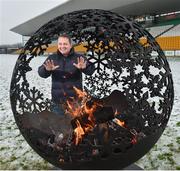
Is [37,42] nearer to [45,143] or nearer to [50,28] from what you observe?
[50,28]

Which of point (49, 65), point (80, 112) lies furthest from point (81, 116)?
point (49, 65)

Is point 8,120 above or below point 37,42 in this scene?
below

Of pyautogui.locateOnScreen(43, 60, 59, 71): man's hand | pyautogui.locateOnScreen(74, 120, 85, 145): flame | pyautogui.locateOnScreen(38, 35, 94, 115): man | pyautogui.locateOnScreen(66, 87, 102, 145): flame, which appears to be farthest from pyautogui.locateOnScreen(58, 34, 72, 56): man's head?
pyautogui.locateOnScreen(74, 120, 85, 145): flame

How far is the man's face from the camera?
2.69 meters

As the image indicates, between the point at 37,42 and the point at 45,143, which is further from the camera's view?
the point at 37,42

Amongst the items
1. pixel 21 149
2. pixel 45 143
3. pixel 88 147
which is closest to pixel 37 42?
pixel 45 143

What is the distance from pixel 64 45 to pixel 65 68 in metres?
0.27

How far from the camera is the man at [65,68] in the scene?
2.75 m

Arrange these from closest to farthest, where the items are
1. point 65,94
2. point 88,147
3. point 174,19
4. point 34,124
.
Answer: point 88,147, point 34,124, point 65,94, point 174,19

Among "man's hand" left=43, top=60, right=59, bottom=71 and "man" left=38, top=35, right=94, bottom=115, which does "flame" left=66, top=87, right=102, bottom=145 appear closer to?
"man" left=38, top=35, right=94, bottom=115

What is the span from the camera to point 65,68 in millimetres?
2900

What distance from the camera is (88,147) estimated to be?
2201 mm

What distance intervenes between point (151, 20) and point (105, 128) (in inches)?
1110

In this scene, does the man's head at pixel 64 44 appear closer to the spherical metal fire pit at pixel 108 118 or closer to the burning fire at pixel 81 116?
the spherical metal fire pit at pixel 108 118
